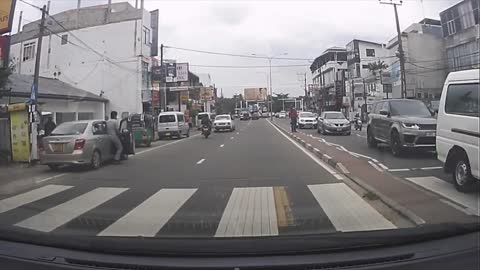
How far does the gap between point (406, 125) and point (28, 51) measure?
1192 centimetres

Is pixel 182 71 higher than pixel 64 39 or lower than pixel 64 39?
higher

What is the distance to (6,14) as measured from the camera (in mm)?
14219

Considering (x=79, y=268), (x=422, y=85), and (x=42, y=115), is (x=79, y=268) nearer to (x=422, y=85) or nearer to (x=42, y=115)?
(x=422, y=85)

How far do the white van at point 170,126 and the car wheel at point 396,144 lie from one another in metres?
23.3

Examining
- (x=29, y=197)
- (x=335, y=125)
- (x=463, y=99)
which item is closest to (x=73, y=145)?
(x=29, y=197)

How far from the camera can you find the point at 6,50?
14.7 metres

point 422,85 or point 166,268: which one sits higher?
point 422,85

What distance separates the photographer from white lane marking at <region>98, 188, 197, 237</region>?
199 inches

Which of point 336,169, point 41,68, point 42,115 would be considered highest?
point 41,68

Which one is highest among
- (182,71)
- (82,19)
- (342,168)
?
(182,71)

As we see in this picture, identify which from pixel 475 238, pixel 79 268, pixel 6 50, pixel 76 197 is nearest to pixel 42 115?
pixel 6 50

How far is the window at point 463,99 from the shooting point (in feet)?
17.1

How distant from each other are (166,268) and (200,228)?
5.72ft

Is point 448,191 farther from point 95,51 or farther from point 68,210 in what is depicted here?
point 95,51
